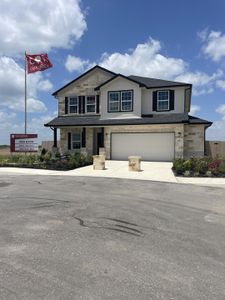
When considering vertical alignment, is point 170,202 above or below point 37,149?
below

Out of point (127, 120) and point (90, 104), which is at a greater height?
point (90, 104)

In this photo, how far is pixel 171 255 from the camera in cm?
543

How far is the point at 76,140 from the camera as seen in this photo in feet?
95.0

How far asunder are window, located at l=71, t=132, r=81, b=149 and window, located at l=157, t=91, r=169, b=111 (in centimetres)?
751

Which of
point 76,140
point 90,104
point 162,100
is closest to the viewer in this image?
point 162,100

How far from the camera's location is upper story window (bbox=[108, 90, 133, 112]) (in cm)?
2716

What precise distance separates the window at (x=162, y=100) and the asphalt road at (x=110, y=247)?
660 inches

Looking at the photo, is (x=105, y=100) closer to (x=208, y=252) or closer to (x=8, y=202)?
(x=8, y=202)

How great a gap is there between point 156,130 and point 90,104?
22.6 feet

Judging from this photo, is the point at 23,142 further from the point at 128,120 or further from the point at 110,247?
the point at 110,247

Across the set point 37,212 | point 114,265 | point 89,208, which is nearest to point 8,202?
point 37,212

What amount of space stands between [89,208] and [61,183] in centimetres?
568

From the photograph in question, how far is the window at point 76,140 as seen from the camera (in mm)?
28875

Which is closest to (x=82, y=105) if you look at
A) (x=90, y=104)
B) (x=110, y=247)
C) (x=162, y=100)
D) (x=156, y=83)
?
(x=90, y=104)
